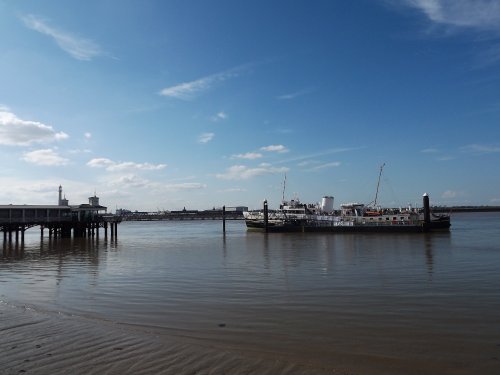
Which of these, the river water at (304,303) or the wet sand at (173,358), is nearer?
the wet sand at (173,358)

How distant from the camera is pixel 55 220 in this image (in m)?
60.1

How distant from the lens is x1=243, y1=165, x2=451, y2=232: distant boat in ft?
210

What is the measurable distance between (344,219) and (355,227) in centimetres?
409

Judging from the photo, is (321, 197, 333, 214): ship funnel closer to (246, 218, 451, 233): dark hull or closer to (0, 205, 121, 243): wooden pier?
(246, 218, 451, 233): dark hull

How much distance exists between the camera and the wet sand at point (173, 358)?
25.1 ft

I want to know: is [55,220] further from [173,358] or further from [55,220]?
[173,358]

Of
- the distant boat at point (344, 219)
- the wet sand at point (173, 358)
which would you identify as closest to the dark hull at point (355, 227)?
the distant boat at point (344, 219)

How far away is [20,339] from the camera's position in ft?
31.5

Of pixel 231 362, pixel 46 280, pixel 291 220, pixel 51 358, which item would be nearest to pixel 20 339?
pixel 51 358

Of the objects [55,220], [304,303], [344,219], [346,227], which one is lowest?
[304,303]

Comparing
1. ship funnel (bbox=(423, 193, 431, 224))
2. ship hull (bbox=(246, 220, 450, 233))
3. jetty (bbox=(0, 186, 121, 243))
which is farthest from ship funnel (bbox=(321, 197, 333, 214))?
jetty (bbox=(0, 186, 121, 243))

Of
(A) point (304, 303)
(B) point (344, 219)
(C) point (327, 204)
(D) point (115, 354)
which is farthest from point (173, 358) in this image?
(C) point (327, 204)

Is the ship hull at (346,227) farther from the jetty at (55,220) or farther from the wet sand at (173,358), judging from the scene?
the wet sand at (173,358)

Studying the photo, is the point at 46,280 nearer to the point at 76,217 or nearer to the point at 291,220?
the point at 76,217
